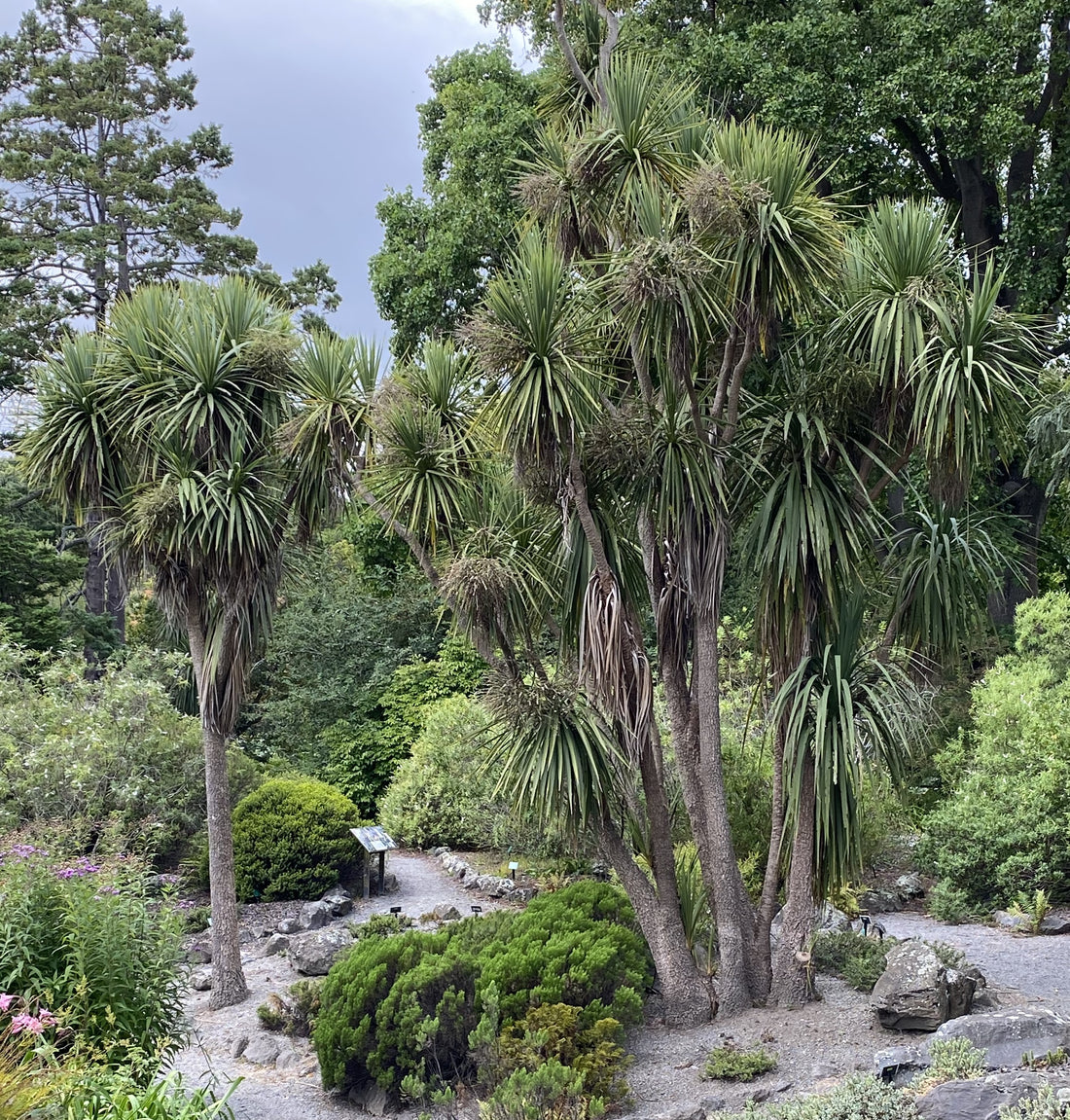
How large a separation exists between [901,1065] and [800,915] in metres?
1.82

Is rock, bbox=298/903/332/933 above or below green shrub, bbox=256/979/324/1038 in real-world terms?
above

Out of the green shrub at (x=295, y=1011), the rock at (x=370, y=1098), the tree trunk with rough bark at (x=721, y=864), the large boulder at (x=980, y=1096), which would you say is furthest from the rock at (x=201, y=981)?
the large boulder at (x=980, y=1096)

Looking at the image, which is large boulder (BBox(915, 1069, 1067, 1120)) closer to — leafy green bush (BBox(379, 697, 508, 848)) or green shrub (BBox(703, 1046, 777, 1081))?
green shrub (BBox(703, 1046, 777, 1081))

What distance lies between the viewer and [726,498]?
668cm

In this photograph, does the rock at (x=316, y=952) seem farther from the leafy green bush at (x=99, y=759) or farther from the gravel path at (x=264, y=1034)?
the leafy green bush at (x=99, y=759)

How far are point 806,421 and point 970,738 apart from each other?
5.64 metres

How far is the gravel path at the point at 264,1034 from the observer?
598 centimetres

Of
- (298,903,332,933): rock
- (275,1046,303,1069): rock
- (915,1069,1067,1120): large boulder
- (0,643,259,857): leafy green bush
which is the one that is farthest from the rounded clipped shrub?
(915,1069,1067,1120): large boulder

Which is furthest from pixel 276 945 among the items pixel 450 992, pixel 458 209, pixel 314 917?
pixel 458 209

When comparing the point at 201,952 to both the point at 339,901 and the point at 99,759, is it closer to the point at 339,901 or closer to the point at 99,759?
the point at 339,901

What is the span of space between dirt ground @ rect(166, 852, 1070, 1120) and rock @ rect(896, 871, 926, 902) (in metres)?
1.33

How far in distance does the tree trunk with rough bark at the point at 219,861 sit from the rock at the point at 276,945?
101 cm

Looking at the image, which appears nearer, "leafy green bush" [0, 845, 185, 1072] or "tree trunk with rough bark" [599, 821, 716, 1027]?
"leafy green bush" [0, 845, 185, 1072]

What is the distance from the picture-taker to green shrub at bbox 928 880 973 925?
348 inches
